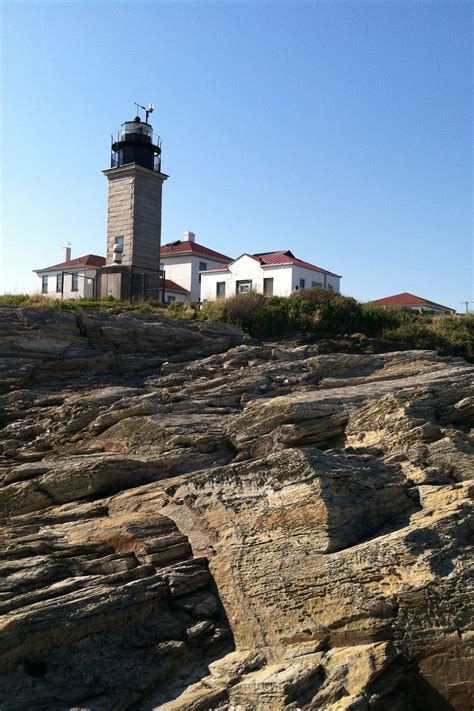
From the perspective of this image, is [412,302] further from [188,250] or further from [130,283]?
[130,283]

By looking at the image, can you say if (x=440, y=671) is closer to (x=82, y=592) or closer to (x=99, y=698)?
(x=99, y=698)

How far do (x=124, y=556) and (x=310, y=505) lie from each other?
2.78m

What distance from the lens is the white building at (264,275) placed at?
39281 mm

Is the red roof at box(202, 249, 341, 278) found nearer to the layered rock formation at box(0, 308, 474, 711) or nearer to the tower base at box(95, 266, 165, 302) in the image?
the tower base at box(95, 266, 165, 302)

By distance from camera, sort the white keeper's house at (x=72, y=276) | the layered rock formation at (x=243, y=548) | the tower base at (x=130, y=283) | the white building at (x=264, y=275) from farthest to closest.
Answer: the white keeper's house at (x=72, y=276) < the white building at (x=264, y=275) < the tower base at (x=130, y=283) < the layered rock formation at (x=243, y=548)

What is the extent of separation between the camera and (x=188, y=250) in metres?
46.2

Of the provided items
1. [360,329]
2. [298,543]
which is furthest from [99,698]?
[360,329]

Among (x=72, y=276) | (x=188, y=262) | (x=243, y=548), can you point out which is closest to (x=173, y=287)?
(x=188, y=262)

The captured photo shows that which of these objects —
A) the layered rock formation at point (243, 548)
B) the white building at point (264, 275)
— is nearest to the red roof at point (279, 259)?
the white building at point (264, 275)

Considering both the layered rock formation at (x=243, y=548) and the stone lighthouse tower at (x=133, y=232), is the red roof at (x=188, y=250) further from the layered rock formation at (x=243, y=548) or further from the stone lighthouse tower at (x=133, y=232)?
the layered rock formation at (x=243, y=548)

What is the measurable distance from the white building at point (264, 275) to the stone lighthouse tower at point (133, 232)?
1047cm

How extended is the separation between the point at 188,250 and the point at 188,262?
0.95m

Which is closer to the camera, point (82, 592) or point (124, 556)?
point (82, 592)

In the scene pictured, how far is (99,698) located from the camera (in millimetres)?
7062
